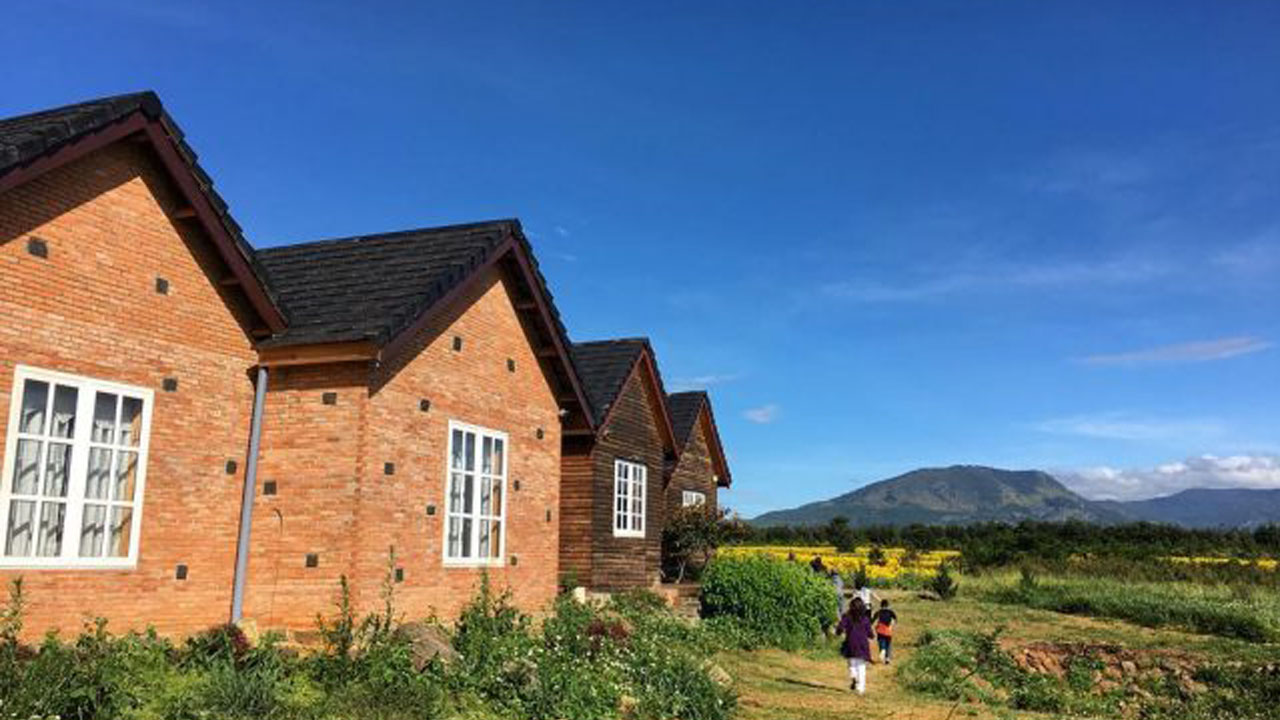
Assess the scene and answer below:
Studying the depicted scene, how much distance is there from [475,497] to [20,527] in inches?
277

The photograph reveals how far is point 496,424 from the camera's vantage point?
55.2 ft

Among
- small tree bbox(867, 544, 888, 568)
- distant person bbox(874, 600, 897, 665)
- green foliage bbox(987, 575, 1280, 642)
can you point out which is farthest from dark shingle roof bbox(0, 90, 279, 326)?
small tree bbox(867, 544, 888, 568)

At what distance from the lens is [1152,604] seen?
96.7ft

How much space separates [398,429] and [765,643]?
10978 millimetres

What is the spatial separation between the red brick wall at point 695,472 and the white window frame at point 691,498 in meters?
0.06

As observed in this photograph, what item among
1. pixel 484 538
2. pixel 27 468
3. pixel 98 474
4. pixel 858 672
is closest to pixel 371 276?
pixel 484 538

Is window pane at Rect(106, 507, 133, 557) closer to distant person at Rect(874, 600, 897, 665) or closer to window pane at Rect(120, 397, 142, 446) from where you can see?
window pane at Rect(120, 397, 142, 446)

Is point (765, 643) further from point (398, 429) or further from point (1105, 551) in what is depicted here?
point (1105, 551)

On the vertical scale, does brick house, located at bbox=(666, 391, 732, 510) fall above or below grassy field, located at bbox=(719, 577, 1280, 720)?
above

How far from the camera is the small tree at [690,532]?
26914mm

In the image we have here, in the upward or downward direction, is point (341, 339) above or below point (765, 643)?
above

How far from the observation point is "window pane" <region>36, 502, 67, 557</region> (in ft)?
34.2

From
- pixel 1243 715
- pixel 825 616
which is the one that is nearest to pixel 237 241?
pixel 825 616

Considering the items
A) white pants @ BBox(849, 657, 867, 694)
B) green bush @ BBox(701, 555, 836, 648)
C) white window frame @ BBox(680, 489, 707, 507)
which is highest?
white window frame @ BBox(680, 489, 707, 507)
